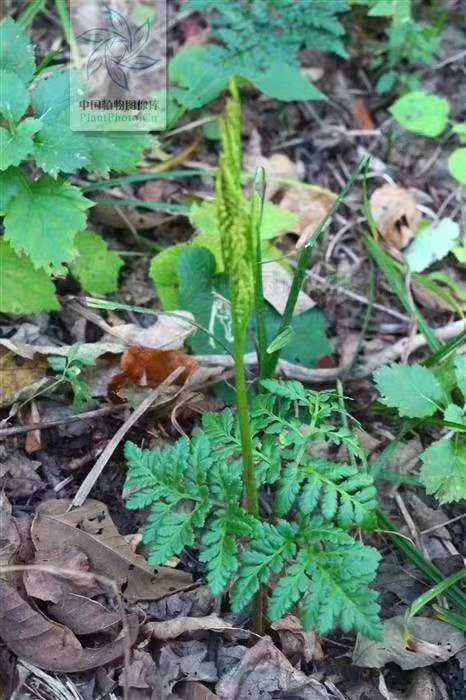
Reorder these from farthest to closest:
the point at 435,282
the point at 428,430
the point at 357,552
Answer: the point at 435,282, the point at 428,430, the point at 357,552

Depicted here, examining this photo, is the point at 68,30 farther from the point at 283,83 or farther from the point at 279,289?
the point at 279,289

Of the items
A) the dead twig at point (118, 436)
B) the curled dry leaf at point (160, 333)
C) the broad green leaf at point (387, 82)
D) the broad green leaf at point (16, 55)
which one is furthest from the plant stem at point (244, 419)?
the broad green leaf at point (387, 82)

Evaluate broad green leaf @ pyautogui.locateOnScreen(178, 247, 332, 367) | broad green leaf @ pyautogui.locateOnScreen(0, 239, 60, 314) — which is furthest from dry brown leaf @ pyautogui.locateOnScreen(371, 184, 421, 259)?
broad green leaf @ pyautogui.locateOnScreen(0, 239, 60, 314)

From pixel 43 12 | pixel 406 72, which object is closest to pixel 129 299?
pixel 43 12

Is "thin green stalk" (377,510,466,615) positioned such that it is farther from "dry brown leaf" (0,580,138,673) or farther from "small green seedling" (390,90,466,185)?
"small green seedling" (390,90,466,185)

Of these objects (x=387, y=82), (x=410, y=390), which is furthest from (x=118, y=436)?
(x=387, y=82)

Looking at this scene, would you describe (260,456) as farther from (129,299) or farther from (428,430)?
(129,299)

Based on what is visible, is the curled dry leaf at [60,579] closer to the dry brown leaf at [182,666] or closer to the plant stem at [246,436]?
the dry brown leaf at [182,666]
